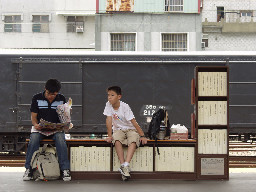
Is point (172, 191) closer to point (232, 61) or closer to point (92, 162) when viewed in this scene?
point (92, 162)

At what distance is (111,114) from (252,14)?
105 feet

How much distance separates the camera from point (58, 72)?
15.9m

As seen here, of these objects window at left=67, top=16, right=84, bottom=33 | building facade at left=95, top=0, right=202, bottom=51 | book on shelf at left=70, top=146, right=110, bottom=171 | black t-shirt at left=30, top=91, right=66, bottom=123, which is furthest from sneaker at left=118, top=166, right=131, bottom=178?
window at left=67, top=16, right=84, bottom=33

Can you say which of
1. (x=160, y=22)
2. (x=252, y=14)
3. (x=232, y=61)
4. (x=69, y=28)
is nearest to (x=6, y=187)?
(x=232, y=61)

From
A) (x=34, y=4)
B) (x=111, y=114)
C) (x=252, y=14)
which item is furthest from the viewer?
(x=252, y=14)

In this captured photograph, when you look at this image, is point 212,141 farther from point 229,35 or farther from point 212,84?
point 229,35

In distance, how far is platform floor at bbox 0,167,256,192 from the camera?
7926mm

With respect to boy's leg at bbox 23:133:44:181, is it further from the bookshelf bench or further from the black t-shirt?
the black t-shirt

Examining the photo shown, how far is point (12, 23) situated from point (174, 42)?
37.9ft

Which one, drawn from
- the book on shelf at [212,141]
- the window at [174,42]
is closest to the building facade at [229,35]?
the window at [174,42]

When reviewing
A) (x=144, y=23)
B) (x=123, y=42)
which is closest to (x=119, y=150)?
(x=144, y=23)

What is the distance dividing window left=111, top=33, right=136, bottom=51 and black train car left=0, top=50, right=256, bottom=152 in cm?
1266

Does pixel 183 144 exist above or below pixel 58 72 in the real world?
below

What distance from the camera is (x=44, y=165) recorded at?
8820 millimetres
